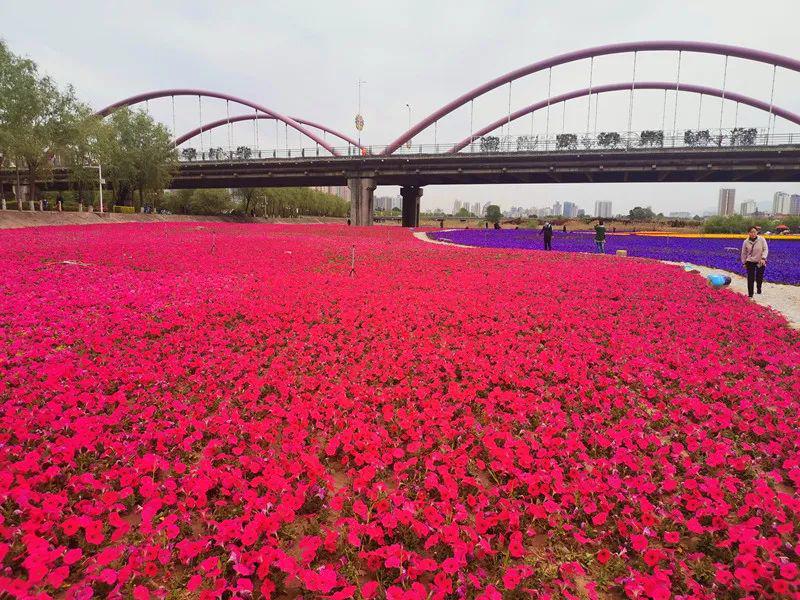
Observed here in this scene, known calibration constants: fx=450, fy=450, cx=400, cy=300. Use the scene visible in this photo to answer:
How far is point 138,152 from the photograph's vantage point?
6506cm

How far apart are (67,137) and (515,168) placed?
52.0 m

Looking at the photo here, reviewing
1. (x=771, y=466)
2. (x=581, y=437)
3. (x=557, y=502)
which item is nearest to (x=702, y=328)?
(x=771, y=466)

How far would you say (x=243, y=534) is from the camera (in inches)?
144

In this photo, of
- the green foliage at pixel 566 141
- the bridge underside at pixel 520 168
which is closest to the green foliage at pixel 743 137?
the bridge underside at pixel 520 168

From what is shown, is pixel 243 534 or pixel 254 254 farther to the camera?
pixel 254 254

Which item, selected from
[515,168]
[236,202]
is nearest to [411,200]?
[515,168]

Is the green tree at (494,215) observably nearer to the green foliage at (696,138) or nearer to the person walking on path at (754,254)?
the green foliage at (696,138)

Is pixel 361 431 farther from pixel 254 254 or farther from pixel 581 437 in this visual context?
pixel 254 254

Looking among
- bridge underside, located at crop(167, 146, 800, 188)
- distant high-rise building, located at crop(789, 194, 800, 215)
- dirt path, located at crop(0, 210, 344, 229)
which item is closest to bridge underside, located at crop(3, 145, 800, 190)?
bridge underside, located at crop(167, 146, 800, 188)

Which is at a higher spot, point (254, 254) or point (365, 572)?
point (254, 254)

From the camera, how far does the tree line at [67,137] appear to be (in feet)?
134

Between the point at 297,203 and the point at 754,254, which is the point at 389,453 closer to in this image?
the point at 754,254

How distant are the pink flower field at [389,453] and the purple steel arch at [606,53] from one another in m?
63.3

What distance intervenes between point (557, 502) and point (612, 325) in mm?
7175
